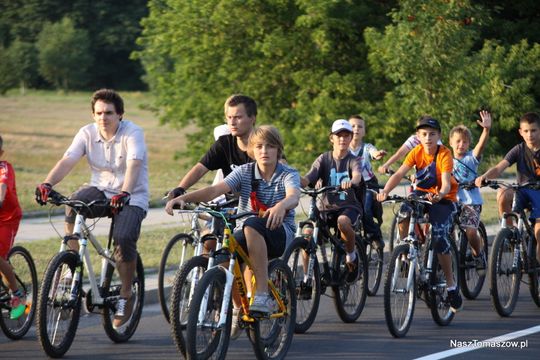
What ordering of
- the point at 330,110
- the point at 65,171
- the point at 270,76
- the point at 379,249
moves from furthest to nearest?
the point at 270,76
the point at 330,110
the point at 379,249
the point at 65,171

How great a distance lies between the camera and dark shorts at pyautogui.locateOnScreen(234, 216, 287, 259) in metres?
7.59

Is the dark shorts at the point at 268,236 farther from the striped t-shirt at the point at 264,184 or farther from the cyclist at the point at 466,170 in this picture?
the cyclist at the point at 466,170

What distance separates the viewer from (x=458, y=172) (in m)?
11.8

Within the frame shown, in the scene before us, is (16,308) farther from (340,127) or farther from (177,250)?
(340,127)

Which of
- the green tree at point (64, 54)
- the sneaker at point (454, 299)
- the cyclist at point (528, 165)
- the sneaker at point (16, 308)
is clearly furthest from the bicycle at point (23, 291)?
the green tree at point (64, 54)

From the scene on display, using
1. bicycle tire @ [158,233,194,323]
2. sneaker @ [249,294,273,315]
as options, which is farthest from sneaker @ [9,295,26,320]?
sneaker @ [249,294,273,315]

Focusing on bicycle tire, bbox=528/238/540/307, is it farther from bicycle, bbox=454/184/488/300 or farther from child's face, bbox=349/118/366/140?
child's face, bbox=349/118/366/140

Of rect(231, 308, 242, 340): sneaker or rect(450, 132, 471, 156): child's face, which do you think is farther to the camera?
rect(450, 132, 471, 156): child's face

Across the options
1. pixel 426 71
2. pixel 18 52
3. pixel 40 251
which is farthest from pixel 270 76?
pixel 18 52

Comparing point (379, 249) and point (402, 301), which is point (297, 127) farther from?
point (402, 301)

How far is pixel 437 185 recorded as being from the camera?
9820 millimetres

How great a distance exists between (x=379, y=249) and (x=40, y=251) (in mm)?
4478

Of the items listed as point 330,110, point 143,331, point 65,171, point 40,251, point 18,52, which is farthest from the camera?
point 18,52

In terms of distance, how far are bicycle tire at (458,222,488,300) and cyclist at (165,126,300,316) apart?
3.10 metres
